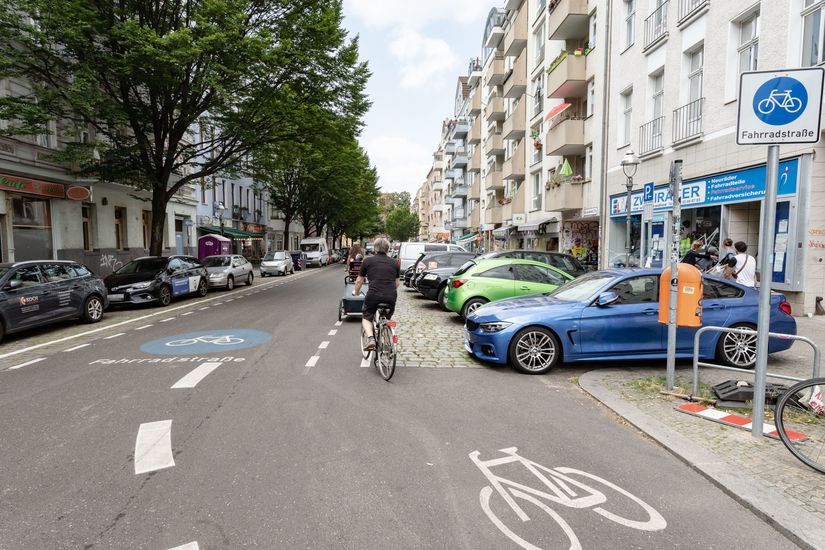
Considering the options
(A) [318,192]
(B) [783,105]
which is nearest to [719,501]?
(B) [783,105]

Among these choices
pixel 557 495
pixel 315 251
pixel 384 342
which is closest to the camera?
pixel 557 495

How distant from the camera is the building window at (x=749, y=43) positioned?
12.5 meters

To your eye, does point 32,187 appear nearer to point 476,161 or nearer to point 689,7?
point 689,7

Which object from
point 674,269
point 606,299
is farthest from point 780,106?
point 606,299

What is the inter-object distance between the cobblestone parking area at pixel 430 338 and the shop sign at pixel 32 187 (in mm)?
13833

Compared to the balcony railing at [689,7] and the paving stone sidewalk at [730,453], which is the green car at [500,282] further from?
the balcony railing at [689,7]

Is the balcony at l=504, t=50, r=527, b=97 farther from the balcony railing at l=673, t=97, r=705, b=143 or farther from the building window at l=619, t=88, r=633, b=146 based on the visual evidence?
the balcony railing at l=673, t=97, r=705, b=143

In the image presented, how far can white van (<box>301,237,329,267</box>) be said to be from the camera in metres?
42.1

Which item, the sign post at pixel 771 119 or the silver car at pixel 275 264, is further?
the silver car at pixel 275 264

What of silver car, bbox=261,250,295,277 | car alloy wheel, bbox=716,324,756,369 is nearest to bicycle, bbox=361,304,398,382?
car alloy wheel, bbox=716,324,756,369

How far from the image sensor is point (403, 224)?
11612 centimetres

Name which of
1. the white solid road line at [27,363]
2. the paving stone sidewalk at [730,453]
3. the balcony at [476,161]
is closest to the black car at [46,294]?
the white solid road line at [27,363]

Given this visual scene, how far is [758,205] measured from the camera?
1303 cm

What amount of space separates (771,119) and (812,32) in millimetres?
9138
